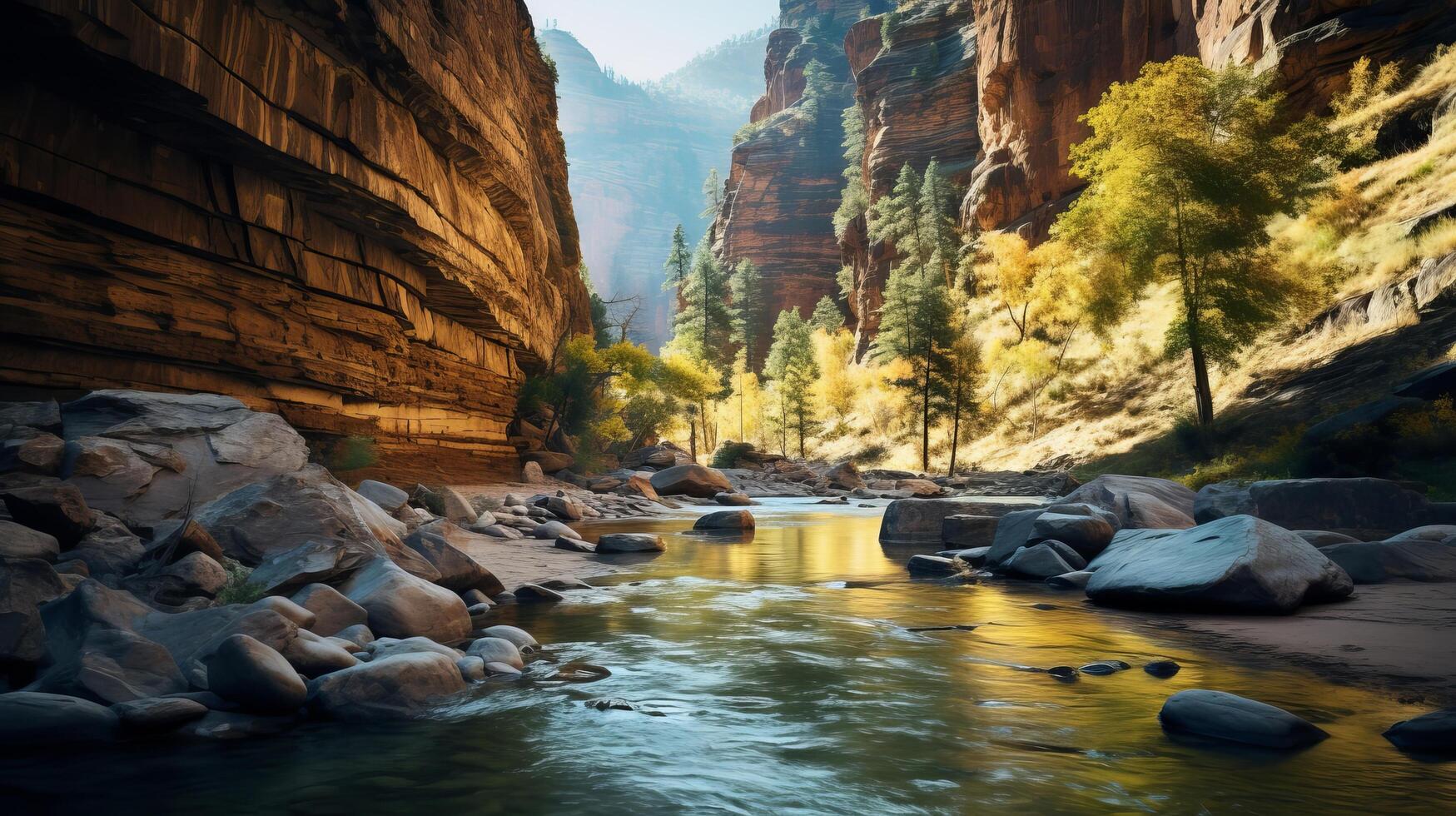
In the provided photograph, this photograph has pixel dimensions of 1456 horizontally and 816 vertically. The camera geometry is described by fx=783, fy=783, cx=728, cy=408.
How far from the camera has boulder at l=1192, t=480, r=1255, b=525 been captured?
33.0 feet

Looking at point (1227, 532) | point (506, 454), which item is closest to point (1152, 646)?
point (1227, 532)

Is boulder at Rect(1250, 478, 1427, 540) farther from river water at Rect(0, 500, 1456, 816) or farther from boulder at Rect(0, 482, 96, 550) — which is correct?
boulder at Rect(0, 482, 96, 550)

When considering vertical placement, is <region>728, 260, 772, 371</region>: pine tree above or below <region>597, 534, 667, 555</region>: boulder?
above

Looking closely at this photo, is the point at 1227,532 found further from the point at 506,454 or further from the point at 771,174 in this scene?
the point at 771,174

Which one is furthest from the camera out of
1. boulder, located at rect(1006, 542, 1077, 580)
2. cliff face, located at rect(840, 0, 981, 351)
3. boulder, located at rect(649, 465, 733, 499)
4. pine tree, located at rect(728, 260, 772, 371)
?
pine tree, located at rect(728, 260, 772, 371)

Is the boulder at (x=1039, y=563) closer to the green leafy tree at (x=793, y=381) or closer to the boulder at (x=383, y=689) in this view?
the boulder at (x=383, y=689)

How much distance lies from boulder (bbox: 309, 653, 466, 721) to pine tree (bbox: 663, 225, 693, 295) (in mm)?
72765

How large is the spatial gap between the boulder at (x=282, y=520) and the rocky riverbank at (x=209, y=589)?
0.05ft

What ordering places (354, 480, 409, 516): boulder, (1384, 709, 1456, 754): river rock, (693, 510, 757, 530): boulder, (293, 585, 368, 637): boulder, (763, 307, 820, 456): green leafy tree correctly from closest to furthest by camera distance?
(1384, 709, 1456, 754): river rock < (293, 585, 368, 637): boulder < (354, 480, 409, 516): boulder < (693, 510, 757, 530): boulder < (763, 307, 820, 456): green leafy tree

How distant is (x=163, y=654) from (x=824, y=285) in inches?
3267

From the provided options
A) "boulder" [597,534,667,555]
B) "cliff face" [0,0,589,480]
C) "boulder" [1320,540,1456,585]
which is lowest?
"boulder" [597,534,667,555]

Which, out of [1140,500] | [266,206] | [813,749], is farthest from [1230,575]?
[266,206]

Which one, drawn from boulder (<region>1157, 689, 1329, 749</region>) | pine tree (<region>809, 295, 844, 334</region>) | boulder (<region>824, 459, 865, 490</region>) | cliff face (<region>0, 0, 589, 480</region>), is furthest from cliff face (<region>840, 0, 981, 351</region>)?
boulder (<region>1157, 689, 1329, 749</region>)

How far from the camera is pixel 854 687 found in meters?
4.70
